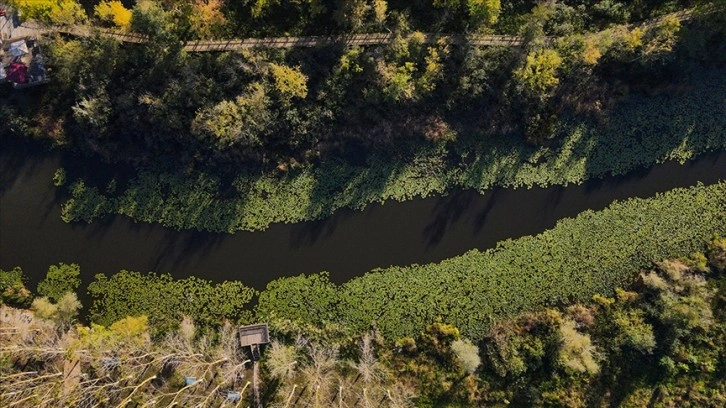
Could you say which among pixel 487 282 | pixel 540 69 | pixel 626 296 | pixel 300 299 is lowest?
pixel 300 299

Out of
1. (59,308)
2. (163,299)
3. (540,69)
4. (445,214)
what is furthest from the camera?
(445,214)

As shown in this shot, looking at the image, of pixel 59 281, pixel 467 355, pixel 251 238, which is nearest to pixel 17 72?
pixel 59 281

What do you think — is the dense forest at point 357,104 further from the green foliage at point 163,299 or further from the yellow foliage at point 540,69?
the green foliage at point 163,299

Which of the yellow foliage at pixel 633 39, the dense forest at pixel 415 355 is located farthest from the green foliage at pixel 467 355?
the yellow foliage at pixel 633 39

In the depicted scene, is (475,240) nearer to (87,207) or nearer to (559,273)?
(559,273)

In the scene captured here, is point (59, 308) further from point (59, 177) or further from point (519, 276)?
point (519, 276)

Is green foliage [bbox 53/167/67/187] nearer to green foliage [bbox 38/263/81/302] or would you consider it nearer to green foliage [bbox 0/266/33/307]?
green foliage [bbox 38/263/81/302]

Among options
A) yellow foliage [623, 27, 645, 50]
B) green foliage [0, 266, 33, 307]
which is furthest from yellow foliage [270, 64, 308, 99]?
green foliage [0, 266, 33, 307]
